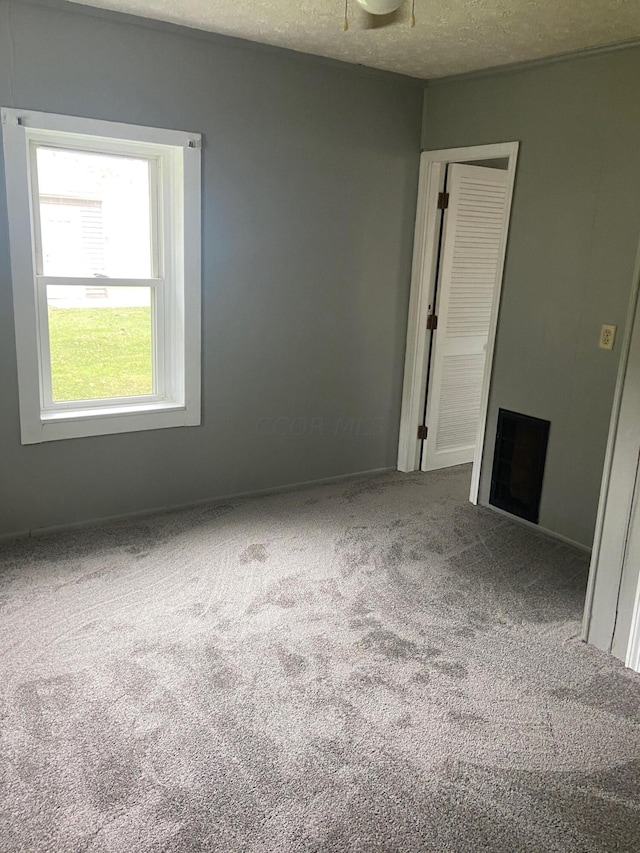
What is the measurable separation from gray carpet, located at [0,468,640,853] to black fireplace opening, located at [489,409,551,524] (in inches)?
11.8

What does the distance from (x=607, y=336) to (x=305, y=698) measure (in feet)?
7.65

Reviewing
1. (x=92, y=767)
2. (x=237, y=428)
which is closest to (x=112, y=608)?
(x=92, y=767)

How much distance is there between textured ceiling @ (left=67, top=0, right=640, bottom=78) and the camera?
2795 mm

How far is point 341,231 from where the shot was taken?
162 inches

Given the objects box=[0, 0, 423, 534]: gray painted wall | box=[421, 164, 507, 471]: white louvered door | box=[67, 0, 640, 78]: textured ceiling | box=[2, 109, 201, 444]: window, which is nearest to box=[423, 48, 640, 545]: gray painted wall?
box=[67, 0, 640, 78]: textured ceiling

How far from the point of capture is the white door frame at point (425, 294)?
155 inches

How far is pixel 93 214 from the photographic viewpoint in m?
3.42

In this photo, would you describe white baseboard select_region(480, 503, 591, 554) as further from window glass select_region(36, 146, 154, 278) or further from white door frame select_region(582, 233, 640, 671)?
window glass select_region(36, 146, 154, 278)

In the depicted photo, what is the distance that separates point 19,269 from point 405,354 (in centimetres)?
252

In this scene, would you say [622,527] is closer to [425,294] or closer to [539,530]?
[539,530]

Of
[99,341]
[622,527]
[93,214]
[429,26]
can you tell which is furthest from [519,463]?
[93,214]

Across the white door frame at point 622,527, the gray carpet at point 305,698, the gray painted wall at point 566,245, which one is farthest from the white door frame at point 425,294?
the white door frame at point 622,527

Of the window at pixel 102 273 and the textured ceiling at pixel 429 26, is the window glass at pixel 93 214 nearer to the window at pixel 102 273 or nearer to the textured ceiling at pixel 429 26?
the window at pixel 102 273

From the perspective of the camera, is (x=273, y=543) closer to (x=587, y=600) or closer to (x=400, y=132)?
(x=587, y=600)
